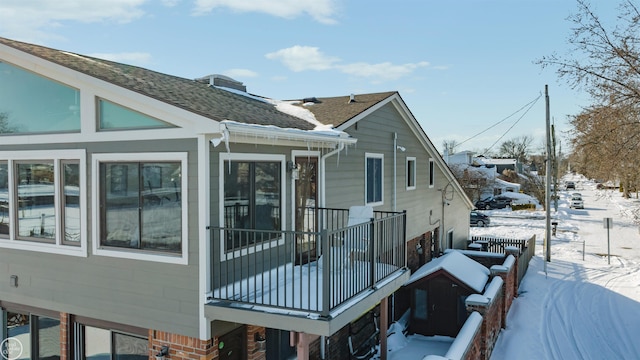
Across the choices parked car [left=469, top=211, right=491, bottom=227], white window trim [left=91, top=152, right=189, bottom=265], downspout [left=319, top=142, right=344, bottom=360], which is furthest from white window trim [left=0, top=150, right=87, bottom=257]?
parked car [left=469, top=211, right=491, bottom=227]

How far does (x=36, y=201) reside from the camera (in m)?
7.04

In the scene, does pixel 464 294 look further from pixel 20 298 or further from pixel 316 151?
pixel 20 298

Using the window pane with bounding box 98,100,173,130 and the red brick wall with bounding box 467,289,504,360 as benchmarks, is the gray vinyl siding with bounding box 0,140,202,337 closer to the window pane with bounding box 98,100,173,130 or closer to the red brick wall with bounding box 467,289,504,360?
the window pane with bounding box 98,100,173,130

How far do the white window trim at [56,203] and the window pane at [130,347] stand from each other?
1.36m

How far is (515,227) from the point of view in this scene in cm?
3209

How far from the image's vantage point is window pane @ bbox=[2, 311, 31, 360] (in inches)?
295

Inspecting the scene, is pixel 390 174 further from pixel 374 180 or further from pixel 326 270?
pixel 326 270

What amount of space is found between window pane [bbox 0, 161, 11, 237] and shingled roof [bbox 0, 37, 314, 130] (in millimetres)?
2020

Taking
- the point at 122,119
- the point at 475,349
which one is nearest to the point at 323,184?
the point at 122,119

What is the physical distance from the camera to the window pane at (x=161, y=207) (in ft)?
19.4

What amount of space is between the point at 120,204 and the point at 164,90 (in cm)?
179

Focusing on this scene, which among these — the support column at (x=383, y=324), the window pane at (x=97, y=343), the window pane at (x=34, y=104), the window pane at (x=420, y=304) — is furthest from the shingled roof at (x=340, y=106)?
the window pane at (x=97, y=343)

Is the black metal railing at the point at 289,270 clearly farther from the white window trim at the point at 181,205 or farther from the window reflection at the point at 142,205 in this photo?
the window reflection at the point at 142,205

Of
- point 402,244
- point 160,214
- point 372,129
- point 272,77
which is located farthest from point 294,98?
point 160,214
